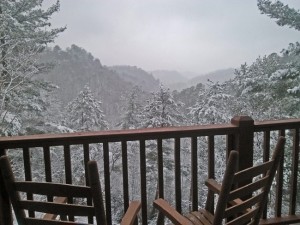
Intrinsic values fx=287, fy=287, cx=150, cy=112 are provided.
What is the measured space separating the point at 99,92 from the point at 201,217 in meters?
15.9

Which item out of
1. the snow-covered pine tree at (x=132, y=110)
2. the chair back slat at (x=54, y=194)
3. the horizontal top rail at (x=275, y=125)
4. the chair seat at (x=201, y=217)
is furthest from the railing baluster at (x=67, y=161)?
the snow-covered pine tree at (x=132, y=110)

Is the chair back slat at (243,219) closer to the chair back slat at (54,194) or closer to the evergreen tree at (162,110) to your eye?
the chair back slat at (54,194)

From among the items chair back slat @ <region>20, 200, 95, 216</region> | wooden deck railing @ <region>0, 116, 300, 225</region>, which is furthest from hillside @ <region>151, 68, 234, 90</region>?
chair back slat @ <region>20, 200, 95, 216</region>

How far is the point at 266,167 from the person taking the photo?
1510 mm

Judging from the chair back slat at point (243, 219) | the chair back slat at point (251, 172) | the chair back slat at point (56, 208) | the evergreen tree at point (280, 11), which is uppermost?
the evergreen tree at point (280, 11)

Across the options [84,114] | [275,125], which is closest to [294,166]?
[275,125]

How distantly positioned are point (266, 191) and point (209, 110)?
11308 millimetres

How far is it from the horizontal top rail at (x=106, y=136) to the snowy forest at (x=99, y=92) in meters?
7.57

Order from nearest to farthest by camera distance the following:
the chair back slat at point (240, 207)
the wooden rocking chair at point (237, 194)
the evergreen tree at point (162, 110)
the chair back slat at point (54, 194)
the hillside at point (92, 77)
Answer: the chair back slat at point (54, 194) → the wooden rocking chair at point (237, 194) → the chair back slat at point (240, 207) → the evergreen tree at point (162, 110) → the hillside at point (92, 77)

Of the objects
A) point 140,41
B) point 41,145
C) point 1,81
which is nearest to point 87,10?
point 140,41

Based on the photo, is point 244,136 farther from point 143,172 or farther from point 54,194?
point 54,194

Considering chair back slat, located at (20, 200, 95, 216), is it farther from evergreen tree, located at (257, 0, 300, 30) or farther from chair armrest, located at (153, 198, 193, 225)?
evergreen tree, located at (257, 0, 300, 30)

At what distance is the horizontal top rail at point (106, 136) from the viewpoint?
73.2 inches

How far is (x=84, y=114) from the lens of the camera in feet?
45.7
